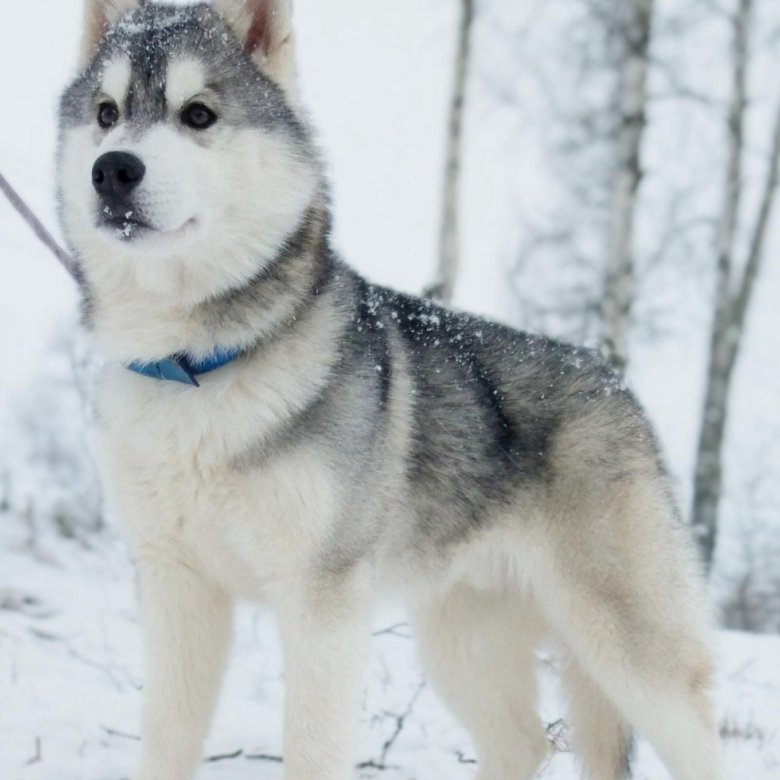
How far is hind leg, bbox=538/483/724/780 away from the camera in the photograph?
3.24m

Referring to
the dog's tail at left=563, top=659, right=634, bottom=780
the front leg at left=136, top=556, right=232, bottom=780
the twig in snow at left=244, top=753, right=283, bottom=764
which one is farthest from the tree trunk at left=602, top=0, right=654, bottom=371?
the front leg at left=136, top=556, right=232, bottom=780

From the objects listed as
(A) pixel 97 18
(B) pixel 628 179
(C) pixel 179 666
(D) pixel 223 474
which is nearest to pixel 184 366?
(D) pixel 223 474

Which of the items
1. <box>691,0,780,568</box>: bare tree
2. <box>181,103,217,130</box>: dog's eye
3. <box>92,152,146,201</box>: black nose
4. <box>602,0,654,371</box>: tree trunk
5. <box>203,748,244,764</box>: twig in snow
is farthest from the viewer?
<box>691,0,780,568</box>: bare tree

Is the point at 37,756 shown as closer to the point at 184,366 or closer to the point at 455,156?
the point at 184,366

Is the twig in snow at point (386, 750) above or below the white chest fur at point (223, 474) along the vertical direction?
below

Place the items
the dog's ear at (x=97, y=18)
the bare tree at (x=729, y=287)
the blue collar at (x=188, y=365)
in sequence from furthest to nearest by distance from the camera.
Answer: the bare tree at (x=729, y=287)
the dog's ear at (x=97, y=18)
the blue collar at (x=188, y=365)

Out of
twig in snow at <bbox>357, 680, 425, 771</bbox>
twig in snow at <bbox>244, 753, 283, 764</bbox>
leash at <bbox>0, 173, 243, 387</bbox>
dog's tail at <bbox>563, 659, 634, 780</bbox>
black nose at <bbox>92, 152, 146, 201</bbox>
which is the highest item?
black nose at <bbox>92, 152, 146, 201</bbox>

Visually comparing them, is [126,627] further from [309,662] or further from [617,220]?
[617,220]

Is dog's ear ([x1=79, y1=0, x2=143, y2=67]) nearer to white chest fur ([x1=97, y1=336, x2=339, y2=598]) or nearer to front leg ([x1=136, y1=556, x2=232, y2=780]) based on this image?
white chest fur ([x1=97, y1=336, x2=339, y2=598])

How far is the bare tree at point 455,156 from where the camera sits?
8.52 metres

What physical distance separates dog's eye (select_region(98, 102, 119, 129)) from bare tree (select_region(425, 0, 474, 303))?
5.61 metres

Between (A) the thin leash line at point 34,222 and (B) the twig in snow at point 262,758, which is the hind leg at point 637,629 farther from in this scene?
(A) the thin leash line at point 34,222

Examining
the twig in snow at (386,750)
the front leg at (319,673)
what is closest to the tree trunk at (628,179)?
the twig in snow at (386,750)

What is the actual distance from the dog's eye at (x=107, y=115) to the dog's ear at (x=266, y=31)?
429 mm
